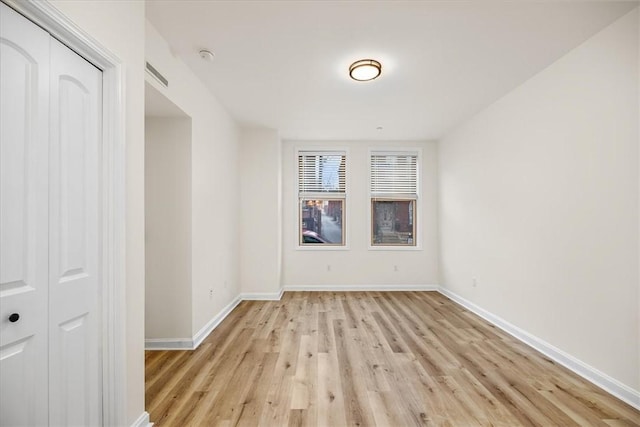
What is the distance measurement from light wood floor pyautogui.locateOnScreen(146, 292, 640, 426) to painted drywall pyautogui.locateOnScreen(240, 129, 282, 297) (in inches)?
45.7

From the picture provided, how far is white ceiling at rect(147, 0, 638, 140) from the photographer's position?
2.05 meters

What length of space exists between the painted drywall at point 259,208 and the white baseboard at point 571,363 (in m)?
3.13

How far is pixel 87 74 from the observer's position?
1.44m

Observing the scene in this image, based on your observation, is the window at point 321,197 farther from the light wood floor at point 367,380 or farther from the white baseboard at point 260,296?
the light wood floor at point 367,380

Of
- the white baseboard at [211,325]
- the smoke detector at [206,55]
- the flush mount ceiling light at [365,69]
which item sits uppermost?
the smoke detector at [206,55]

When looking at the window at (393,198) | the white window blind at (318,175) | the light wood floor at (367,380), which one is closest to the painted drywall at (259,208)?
the white window blind at (318,175)

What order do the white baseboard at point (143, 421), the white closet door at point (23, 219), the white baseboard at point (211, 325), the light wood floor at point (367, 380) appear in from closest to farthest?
the white closet door at point (23, 219) < the white baseboard at point (143, 421) < the light wood floor at point (367, 380) < the white baseboard at point (211, 325)

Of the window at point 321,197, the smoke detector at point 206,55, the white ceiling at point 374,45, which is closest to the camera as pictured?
the white ceiling at point 374,45

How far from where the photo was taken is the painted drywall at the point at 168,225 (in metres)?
2.93

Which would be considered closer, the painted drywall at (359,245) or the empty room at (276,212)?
the empty room at (276,212)

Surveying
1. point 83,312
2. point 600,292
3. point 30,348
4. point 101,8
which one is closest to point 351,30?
point 101,8

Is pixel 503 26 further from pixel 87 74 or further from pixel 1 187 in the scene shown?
pixel 1 187

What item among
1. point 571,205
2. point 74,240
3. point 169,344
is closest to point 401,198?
point 571,205

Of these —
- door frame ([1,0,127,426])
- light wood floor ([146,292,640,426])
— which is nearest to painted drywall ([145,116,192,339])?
light wood floor ([146,292,640,426])
